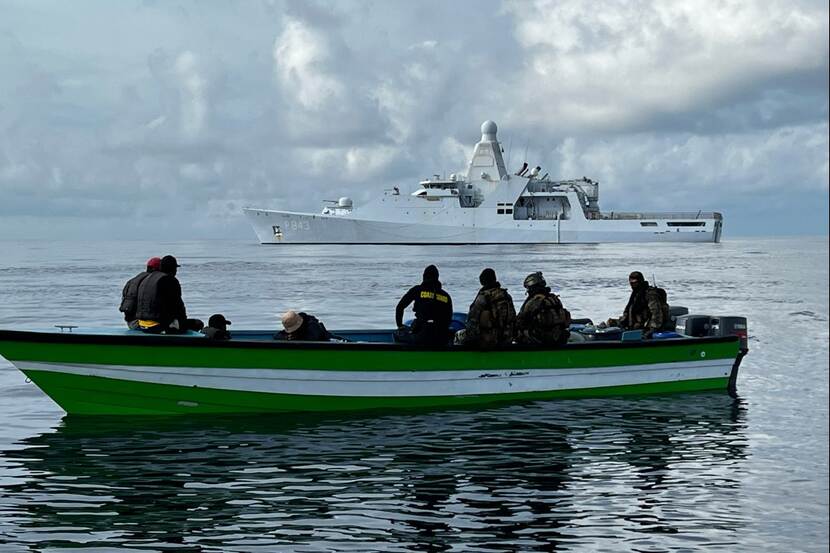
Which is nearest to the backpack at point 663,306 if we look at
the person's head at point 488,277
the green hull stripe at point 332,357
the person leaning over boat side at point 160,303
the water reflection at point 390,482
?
the green hull stripe at point 332,357

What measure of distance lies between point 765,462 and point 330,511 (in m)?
5.43

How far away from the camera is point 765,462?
1144cm

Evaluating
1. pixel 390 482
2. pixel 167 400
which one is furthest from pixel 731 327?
pixel 167 400

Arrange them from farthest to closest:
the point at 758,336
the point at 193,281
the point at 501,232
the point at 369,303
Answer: the point at 501,232 < the point at 193,281 < the point at 369,303 < the point at 758,336

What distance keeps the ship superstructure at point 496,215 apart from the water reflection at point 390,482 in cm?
9261

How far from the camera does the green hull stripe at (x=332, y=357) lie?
12805 mm

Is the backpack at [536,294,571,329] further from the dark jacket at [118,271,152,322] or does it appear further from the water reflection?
the dark jacket at [118,271,152,322]

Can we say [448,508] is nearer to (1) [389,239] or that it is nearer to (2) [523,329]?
(2) [523,329]

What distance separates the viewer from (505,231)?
10856cm

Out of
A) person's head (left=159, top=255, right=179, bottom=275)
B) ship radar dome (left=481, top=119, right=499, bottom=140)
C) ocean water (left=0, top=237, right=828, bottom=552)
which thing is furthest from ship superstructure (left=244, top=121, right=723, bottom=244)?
person's head (left=159, top=255, right=179, bottom=275)

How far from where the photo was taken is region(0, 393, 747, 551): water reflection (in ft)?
27.9

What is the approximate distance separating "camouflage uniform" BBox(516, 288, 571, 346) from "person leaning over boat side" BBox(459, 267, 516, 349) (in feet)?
2.00

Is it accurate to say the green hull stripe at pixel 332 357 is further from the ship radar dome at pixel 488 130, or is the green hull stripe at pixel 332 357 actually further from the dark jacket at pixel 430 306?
the ship radar dome at pixel 488 130

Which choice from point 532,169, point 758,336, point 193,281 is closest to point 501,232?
point 532,169
